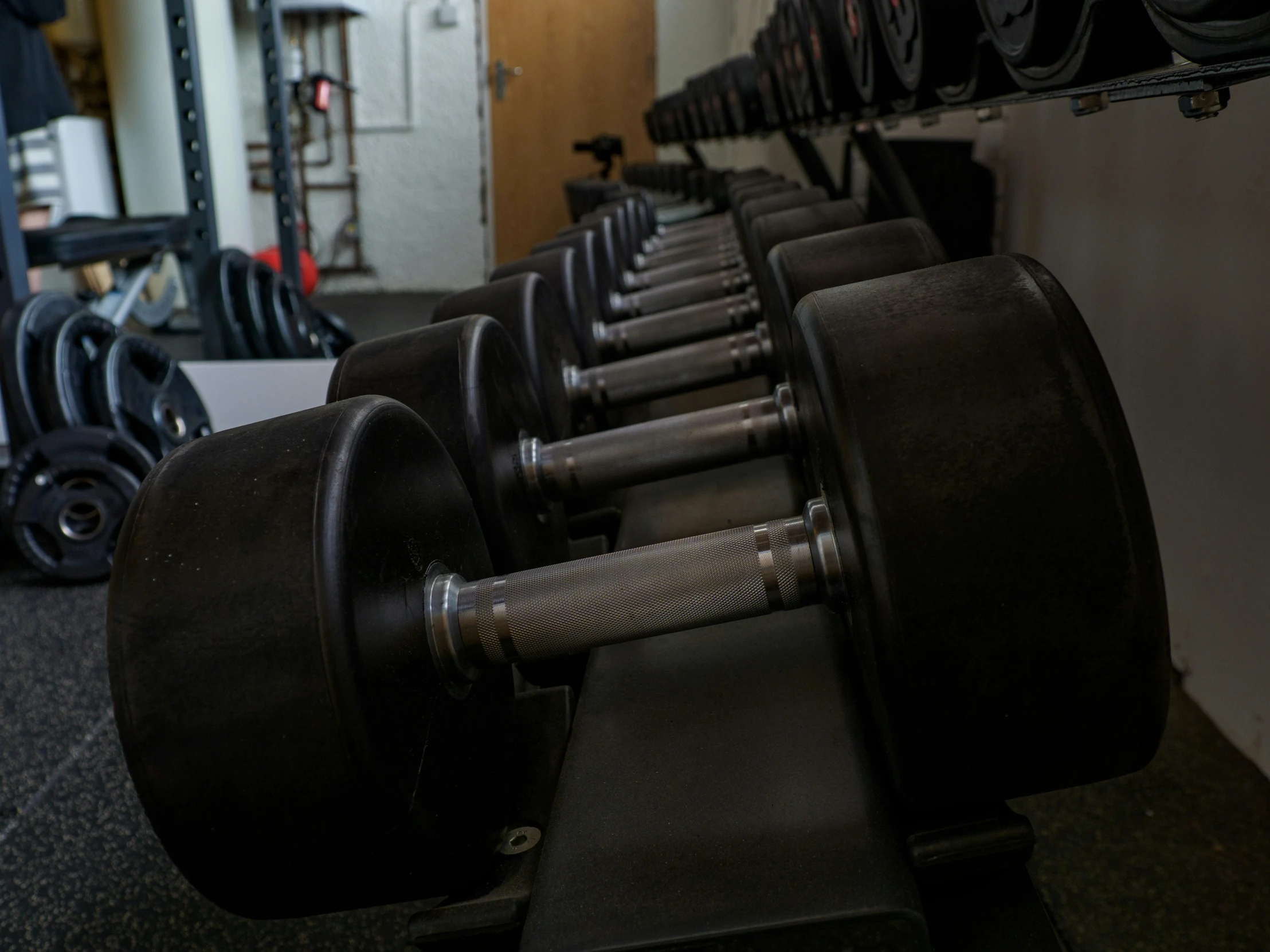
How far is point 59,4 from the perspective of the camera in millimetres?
2543

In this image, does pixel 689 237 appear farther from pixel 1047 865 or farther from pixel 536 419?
pixel 1047 865

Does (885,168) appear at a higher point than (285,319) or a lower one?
higher

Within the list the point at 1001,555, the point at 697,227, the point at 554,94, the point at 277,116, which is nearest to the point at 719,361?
the point at 1001,555

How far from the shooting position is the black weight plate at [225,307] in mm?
2350

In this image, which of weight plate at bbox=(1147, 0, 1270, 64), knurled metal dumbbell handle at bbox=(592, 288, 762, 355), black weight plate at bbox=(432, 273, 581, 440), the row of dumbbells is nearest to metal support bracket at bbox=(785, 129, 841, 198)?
knurled metal dumbbell handle at bbox=(592, 288, 762, 355)

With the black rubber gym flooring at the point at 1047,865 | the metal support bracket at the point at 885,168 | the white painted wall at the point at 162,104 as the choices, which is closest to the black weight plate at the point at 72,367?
the black rubber gym flooring at the point at 1047,865

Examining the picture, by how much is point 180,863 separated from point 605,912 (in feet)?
0.71

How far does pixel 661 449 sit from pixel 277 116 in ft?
9.34

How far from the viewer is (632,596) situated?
60 cm

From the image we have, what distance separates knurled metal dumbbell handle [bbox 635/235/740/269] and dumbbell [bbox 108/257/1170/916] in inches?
71.0

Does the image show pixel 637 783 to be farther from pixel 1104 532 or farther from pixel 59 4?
pixel 59 4

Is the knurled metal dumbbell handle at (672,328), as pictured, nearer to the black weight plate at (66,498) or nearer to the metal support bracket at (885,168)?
the metal support bracket at (885,168)

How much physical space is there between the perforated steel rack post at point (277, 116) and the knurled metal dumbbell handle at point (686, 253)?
125 cm

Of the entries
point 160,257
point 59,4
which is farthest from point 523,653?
point 160,257
